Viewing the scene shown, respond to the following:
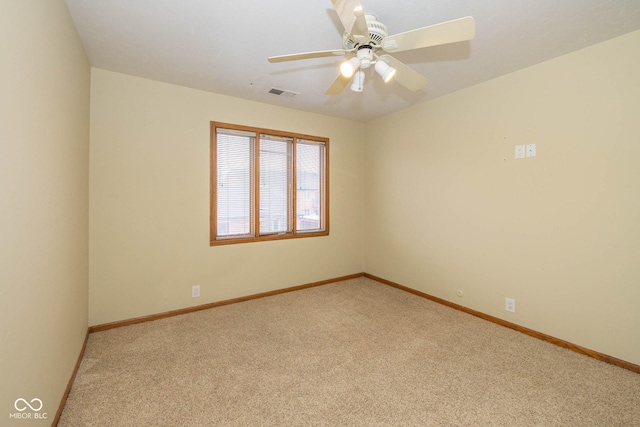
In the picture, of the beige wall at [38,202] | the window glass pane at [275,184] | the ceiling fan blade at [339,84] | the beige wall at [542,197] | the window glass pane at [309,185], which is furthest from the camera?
the window glass pane at [309,185]

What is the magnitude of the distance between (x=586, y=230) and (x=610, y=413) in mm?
1320

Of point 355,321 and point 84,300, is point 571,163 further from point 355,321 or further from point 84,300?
point 84,300

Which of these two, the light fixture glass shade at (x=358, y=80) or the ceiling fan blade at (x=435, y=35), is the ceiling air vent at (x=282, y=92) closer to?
the light fixture glass shade at (x=358, y=80)

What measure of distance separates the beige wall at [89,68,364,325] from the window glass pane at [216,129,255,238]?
168 millimetres

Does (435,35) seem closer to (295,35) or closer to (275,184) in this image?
(295,35)

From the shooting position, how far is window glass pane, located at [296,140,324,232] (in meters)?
4.08

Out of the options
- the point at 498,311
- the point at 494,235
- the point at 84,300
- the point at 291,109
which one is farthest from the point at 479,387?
the point at 291,109

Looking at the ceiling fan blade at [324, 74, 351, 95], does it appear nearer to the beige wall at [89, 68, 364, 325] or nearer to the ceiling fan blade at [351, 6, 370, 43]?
the ceiling fan blade at [351, 6, 370, 43]

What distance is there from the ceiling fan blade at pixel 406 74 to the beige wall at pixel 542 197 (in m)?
1.39

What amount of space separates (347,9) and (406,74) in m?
0.72

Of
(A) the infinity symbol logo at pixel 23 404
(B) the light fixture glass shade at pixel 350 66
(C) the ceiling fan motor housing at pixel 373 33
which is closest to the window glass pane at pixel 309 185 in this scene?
(B) the light fixture glass shade at pixel 350 66

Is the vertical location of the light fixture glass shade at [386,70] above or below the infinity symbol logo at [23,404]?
above

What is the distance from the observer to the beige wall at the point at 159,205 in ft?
8.96

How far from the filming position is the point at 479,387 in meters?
1.94
